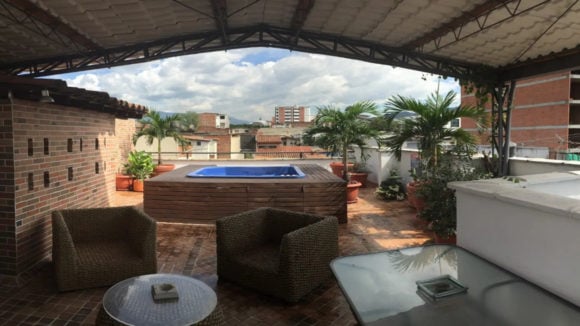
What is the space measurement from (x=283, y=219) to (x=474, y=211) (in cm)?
183

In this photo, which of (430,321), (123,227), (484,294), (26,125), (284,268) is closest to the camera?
(430,321)

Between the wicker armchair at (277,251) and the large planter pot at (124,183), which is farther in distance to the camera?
the large planter pot at (124,183)

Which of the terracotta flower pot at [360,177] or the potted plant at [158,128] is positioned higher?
the potted plant at [158,128]

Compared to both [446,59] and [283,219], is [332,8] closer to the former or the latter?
[446,59]

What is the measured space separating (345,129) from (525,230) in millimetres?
5601

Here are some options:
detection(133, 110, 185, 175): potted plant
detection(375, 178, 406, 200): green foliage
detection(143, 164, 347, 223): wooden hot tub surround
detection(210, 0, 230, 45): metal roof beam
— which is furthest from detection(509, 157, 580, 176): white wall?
detection(133, 110, 185, 175): potted plant

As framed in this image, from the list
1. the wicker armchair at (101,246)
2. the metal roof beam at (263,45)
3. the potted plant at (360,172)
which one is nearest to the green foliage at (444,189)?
the metal roof beam at (263,45)

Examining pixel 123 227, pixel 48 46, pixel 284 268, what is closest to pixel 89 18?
pixel 48 46

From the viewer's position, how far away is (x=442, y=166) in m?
5.02

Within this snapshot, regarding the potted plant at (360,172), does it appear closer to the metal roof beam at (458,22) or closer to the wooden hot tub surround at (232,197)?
the wooden hot tub surround at (232,197)

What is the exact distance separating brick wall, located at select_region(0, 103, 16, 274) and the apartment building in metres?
30.1

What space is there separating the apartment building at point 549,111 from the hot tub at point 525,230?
93.8 ft

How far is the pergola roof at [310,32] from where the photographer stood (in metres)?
4.41

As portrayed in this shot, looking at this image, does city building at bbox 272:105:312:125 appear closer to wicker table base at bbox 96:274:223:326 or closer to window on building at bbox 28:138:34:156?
window on building at bbox 28:138:34:156
